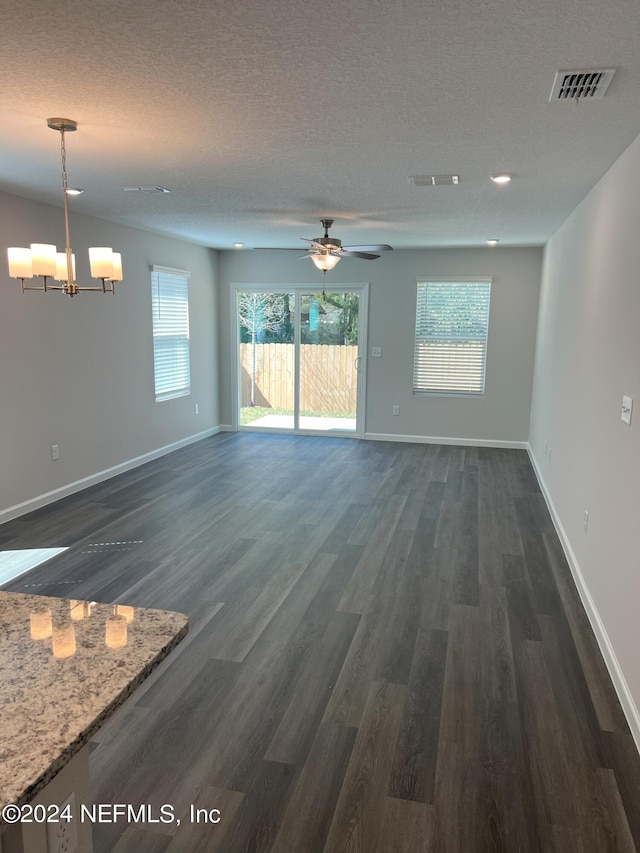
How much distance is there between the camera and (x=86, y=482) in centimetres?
557

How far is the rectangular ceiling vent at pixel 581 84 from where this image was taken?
2107mm

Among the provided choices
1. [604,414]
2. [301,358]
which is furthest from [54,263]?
[301,358]

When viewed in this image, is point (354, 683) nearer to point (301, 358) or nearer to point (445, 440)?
point (445, 440)

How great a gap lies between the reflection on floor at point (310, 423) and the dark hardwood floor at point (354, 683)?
3026 mm

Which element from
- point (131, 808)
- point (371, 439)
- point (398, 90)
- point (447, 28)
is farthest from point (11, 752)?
point (371, 439)

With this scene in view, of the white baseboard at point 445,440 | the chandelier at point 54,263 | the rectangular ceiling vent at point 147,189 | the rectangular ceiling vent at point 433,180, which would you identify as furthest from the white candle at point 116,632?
the white baseboard at point 445,440

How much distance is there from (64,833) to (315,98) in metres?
2.50

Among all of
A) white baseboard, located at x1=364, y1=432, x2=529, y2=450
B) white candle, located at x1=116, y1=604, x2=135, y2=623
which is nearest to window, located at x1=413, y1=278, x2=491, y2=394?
white baseboard, located at x1=364, y1=432, x2=529, y2=450

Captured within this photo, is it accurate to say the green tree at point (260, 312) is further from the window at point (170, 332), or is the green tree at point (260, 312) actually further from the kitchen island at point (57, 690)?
the kitchen island at point (57, 690)

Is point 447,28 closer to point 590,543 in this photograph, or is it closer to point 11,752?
point 11,752

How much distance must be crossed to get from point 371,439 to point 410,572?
13.9 feet

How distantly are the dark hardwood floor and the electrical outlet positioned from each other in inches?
32.8

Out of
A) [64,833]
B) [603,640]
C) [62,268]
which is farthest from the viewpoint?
[62,268]

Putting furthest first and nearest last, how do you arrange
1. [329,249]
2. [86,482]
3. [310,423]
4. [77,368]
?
1. [310,423]
2. [86,482]
3. [77,368]
4. [329,249]
